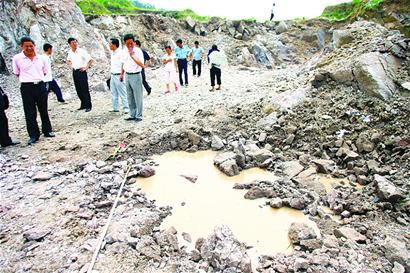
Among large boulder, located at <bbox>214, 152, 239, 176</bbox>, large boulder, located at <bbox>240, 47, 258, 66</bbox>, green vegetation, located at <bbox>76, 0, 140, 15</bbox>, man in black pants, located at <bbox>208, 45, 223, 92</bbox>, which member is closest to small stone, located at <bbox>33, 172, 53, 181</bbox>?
large boulder, located at <bbox>214, 152, 239, 176</bbox>

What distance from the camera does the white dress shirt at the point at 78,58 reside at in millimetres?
7773

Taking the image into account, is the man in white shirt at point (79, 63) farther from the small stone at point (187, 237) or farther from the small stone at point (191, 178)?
the small stone at point (187, 237)

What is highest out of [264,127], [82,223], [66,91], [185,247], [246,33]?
[246,33]

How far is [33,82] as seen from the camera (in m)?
5.95

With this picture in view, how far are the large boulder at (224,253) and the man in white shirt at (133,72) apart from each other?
15.2 ft

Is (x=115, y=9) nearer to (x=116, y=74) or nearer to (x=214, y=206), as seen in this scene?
(x=116, y=74)

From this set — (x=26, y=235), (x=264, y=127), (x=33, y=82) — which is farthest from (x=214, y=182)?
(x=33, y=82)

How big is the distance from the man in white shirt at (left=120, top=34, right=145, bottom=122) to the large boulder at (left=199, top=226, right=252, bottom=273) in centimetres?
464

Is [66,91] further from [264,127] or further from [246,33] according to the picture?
[246,33]

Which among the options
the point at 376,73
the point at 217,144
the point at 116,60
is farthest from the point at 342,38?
the point at 116,60

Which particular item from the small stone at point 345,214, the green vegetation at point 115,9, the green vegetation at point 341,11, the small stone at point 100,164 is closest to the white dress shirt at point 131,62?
the small stone at point 100,164

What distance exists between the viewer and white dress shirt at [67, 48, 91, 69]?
7.77 meters

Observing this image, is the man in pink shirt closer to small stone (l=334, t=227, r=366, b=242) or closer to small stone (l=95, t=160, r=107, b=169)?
small stone (l=95, t=160, r=107, b=169)

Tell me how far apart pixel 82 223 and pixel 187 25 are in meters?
20.4
